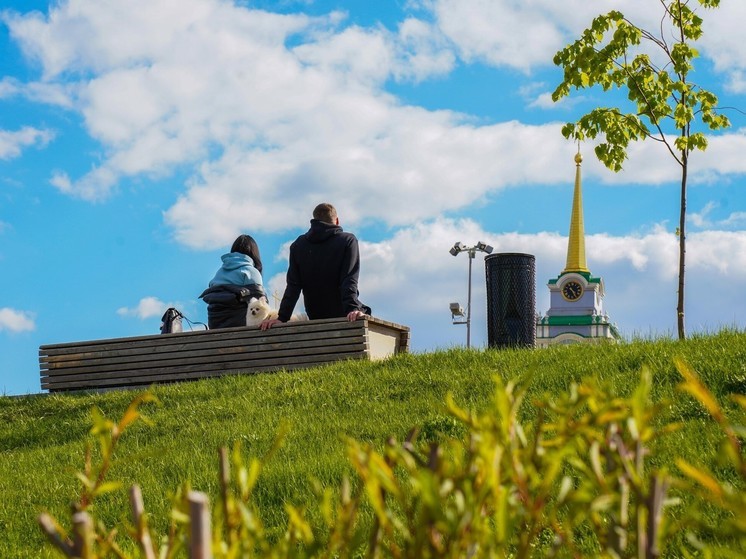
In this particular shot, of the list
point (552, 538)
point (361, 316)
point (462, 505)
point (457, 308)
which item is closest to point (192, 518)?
point (462, 505)

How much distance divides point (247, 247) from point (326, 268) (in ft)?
7.26

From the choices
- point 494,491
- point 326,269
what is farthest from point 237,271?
point 494,491

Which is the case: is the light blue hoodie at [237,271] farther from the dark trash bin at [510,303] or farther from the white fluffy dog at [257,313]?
the dark trash bin at [510,303]

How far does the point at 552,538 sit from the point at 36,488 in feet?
15.7

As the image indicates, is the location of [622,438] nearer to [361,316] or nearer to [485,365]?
[485,365]

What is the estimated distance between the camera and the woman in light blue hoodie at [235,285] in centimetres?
1388

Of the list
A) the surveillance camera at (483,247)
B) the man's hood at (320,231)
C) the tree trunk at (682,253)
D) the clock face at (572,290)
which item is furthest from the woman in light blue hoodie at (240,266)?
the clock face at (572,290)

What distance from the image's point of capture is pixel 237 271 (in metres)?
13.8

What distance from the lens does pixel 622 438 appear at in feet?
5.17

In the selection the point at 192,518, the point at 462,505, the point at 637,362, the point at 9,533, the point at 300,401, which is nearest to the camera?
the point at 192,518

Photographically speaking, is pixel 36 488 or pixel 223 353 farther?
pixel 223 353

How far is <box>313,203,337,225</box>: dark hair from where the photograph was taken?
489 inches

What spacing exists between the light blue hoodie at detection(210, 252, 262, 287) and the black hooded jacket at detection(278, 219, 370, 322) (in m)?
1.29

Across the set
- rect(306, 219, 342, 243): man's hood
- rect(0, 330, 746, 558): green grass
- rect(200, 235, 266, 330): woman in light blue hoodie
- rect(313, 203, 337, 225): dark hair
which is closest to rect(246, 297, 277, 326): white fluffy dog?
rect(200, 235, 266, 330): woman in light blue hoodie
